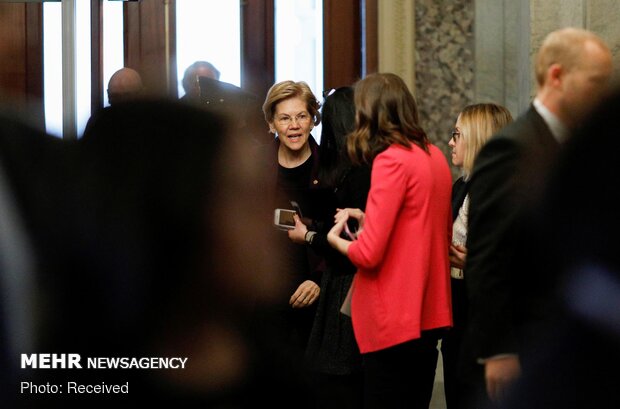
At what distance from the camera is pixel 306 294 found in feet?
15.8

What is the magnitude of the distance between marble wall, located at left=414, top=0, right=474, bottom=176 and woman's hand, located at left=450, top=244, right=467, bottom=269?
2.77 metres

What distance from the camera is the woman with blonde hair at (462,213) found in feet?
14.8

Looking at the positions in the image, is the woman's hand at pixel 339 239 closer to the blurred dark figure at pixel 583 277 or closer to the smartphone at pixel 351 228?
the smartphone at pixel 351 228

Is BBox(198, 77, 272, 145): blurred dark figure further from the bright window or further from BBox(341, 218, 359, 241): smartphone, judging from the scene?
the bright window

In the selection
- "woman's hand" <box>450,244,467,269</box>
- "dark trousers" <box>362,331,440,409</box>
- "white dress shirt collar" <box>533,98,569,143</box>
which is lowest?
"dark trousers" <box>362,331,440,409</box>

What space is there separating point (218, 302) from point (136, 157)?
390mm

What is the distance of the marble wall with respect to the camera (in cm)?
714

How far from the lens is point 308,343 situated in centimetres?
446

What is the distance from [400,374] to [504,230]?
105cm

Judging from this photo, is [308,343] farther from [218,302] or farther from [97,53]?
[97,53]

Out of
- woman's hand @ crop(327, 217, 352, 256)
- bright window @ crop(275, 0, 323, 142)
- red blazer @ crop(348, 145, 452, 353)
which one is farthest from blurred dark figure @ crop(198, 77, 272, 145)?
bright window @ crop(275, 0, 323, 142)

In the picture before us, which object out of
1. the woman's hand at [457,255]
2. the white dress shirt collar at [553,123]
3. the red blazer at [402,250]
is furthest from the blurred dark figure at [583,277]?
the woman's hand at [457,255]

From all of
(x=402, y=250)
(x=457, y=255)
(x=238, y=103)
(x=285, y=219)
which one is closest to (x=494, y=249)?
(x=402, y=250)

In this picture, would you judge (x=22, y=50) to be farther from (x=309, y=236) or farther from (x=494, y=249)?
(x=494, y=249)
